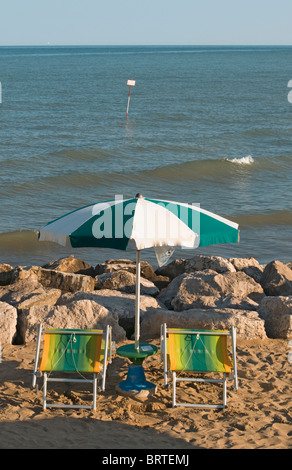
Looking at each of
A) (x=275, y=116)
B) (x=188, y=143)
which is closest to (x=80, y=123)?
(x=188, y=143)

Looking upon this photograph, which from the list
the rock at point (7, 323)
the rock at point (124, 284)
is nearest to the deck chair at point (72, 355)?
the rock at point (7, 323)

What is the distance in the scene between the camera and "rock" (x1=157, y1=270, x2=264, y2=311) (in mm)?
9344

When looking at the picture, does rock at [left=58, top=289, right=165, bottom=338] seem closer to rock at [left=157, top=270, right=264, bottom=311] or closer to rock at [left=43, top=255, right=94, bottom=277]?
rock at [left=157, top=270, right=264, bottom=311]

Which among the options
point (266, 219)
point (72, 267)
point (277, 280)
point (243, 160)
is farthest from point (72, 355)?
point (243, 160)

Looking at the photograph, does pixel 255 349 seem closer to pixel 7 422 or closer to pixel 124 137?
pixel 7 422

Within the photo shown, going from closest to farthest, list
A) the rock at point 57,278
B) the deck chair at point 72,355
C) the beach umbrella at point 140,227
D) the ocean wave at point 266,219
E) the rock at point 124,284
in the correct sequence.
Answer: the beach umbrella at point 140,227 < the deck chair at point 72,355 < the rock at point 57,278 < the rock at point 124,284 < the ocean wave at point 266,219

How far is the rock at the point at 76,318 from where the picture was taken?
829 centimetres

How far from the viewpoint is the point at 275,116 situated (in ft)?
131

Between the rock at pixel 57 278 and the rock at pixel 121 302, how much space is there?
60 centimetres

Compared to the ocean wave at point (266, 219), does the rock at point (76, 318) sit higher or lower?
lower

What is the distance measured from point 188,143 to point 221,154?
91.3 inches

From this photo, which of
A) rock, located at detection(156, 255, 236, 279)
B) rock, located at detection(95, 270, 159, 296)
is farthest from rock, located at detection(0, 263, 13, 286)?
rock, located at detection(156, 255, 236, 279)

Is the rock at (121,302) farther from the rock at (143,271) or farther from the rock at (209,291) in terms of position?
the rock at (143,271)

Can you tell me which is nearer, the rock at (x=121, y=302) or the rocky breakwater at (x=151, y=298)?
the rocky breakwater at (x=151, y=298)
